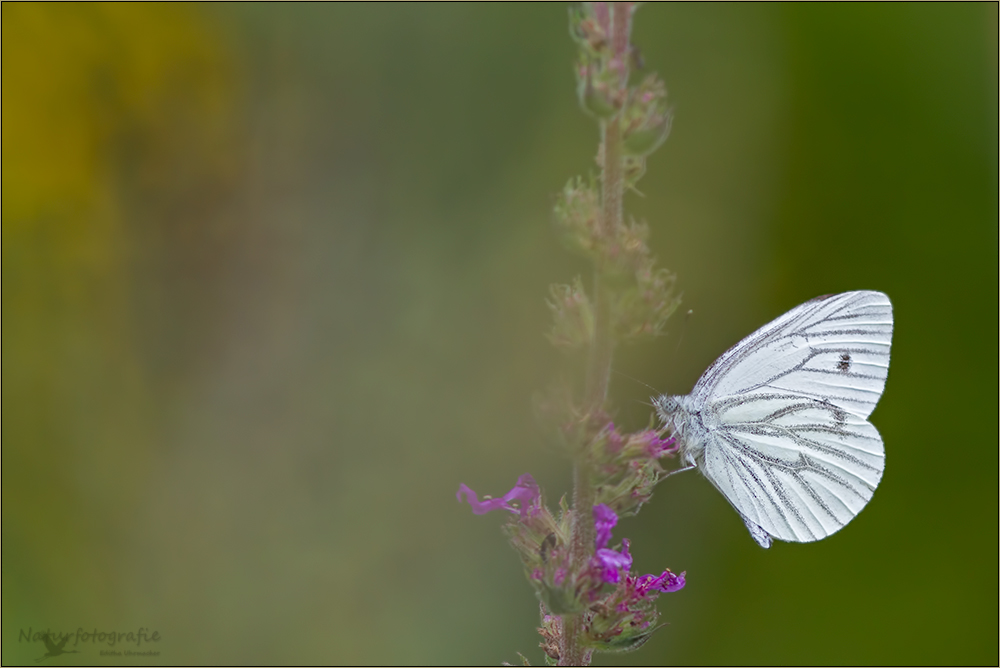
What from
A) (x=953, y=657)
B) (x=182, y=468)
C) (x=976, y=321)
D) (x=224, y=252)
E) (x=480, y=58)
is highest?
(x=480, y=58)

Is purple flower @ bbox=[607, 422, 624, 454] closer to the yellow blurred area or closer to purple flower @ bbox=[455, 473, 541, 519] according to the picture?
purple flower @ bbox=[455, 473, 541, 519]

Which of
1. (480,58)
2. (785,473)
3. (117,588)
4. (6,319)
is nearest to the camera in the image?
(785,473)

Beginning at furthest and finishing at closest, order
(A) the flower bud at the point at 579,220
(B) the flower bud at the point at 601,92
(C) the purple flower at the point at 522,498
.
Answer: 1. (C) the purple flower at the point at 522,498
2. (A) the flower bud at the point at 579,220
3. (B) the flower bud at the point at 601,92

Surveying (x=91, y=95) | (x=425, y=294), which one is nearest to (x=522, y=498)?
(x=425, y=294)

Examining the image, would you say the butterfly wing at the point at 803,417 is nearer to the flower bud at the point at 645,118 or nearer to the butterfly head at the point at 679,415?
the butterfly head at the point at 679,415

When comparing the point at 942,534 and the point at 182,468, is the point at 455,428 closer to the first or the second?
the point at 182,468

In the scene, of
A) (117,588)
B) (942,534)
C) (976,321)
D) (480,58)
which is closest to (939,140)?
(976,321)

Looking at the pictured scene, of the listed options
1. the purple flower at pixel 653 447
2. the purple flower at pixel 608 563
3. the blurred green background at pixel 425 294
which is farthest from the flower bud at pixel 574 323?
the blurred green background at pixel 425 294

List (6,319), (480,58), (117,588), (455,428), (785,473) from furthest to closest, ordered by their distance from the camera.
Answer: (480,58) < (455,428) < (6,319) < (117,588) < (785,473)
